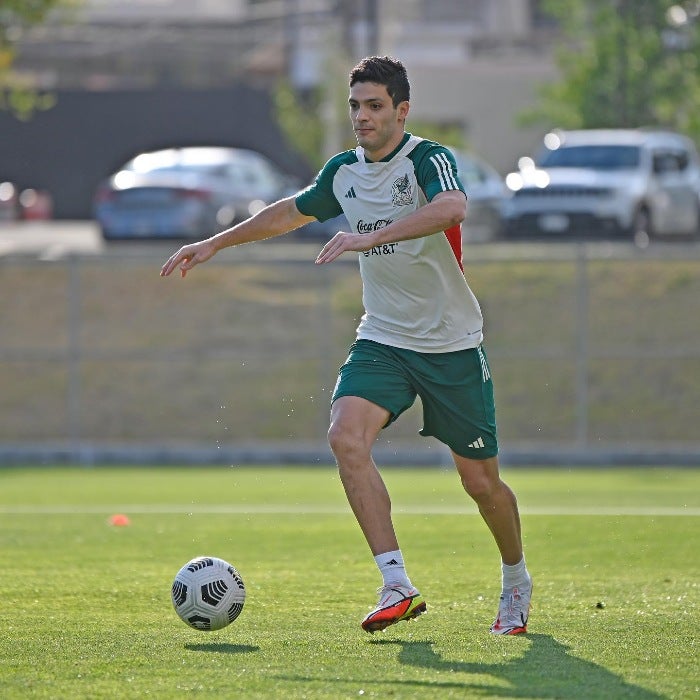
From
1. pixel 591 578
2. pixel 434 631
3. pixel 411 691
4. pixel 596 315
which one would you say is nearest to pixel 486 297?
pixel 596 315

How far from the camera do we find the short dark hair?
6.62 meters

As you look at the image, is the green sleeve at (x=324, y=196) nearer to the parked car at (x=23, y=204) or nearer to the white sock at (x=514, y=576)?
the white sock at (x=514, y=576)

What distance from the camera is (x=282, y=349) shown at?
21.2 metres

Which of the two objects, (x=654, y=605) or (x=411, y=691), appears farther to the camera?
(x=654, y=605)

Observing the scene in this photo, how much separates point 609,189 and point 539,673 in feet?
65.1

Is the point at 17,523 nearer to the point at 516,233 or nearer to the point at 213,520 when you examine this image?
the point at 213,520

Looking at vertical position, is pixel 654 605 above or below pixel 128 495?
above

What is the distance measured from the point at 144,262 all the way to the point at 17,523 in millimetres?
6908

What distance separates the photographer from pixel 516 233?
2536cm

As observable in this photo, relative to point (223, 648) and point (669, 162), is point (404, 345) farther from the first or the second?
point (669, 162)

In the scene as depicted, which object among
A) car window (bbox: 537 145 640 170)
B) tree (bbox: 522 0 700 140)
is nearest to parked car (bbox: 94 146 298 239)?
car window (bbox: 537 145 640 170)

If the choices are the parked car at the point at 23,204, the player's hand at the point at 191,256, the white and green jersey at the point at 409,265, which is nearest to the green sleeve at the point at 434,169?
the white and green jersey at the point at 409,265

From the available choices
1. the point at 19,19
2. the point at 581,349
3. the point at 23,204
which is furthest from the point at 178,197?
the point at 23,204

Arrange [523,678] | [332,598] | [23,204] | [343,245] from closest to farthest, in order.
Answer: [523,678], [343,245], [332,598], [23,204]
